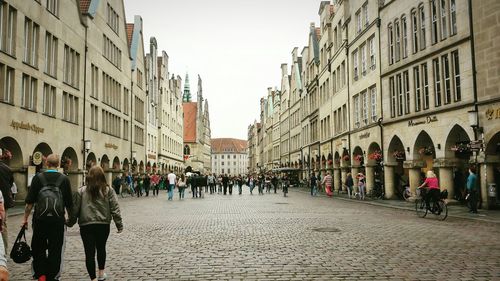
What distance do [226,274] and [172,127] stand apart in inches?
3184

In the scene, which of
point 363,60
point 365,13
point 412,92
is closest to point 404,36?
point 412,92

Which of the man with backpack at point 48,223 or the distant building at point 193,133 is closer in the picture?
the man with backpack at point 48,223

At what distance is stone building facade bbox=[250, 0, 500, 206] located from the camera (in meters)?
21.8

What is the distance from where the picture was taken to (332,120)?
156ft

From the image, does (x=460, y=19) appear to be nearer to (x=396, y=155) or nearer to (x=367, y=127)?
(x=396, y=155)

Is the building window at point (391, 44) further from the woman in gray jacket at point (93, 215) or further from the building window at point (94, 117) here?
the woman in gray jacket at point (93, 215)

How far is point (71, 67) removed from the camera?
35.3m

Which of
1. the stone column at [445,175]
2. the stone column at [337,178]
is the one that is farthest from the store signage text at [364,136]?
the stone column at [445,175]

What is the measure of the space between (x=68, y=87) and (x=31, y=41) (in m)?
6.28

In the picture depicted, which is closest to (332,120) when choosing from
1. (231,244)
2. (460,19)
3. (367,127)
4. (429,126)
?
(367,127)

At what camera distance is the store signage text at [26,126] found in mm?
25303

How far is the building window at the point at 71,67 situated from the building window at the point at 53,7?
282 centimetres

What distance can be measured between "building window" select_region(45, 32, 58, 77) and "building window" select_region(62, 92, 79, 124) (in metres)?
2.64

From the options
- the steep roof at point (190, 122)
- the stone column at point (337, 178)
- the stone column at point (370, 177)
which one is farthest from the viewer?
the steep roof at point (190, 122)
